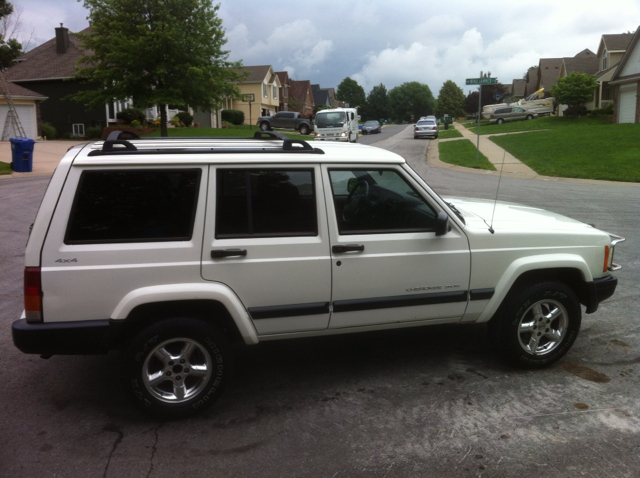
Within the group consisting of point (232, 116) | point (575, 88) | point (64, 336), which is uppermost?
point (575, 88)

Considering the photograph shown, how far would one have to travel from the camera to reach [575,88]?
1720 inches

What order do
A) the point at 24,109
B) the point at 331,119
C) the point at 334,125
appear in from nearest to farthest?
the point at 334,125 < the point at 331,119 < the point at 24,109

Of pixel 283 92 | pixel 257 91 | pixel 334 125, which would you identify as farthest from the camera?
pixel 283 92

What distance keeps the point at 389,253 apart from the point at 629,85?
135ft

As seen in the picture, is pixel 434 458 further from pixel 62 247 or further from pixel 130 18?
pixel 130 18

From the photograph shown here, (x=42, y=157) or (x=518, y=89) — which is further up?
(x=518, y=89)

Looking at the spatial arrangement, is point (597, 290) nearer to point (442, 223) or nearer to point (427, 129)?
point (442, 223)

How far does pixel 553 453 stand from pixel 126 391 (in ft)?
8.76

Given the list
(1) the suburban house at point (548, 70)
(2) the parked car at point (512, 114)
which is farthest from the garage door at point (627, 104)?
(1) the suburban house at point (548, 70)

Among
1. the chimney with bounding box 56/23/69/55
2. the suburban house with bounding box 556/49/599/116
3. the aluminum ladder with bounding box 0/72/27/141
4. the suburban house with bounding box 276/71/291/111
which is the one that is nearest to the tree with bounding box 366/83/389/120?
the suburban house with bounding box 276/71/291/111

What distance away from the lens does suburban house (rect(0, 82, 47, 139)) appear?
34.3m

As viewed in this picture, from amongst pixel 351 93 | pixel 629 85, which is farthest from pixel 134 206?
pixel 351 93

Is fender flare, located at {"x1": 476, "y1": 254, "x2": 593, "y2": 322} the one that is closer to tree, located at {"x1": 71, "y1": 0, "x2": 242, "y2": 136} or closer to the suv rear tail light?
the suv rear tail light

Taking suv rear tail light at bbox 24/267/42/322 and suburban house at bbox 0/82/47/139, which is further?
suburban house at bbox 0/82/47/139
